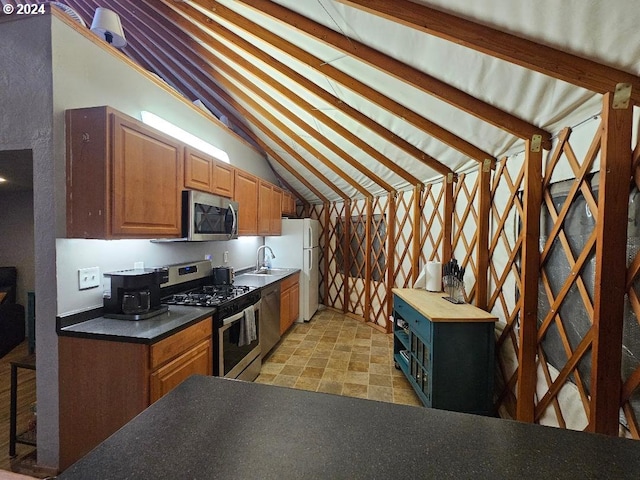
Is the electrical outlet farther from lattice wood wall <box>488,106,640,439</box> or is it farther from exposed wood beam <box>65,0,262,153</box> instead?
lattice wood wall <box>488,106,640,439</box>

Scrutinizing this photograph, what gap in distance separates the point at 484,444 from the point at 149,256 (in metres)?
2.46

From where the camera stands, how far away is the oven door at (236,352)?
2.25 meters

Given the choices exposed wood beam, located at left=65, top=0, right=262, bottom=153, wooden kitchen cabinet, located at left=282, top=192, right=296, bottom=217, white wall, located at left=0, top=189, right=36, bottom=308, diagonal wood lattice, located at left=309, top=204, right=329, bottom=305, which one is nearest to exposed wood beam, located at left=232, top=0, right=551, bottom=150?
exposed wood beam, located at left=65, top=0, right=262, bottom=153

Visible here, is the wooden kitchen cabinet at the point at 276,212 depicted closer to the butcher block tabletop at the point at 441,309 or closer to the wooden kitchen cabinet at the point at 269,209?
the wooden kitchen cabinet at the point at 269,209

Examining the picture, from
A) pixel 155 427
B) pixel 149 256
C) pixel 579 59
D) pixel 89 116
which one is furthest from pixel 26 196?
pixel 579 59

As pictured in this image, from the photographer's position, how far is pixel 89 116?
166 centimetres

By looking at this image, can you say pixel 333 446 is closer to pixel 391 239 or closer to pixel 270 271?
pixel 391 239

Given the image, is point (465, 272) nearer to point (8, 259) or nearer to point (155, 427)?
point (155, 427)

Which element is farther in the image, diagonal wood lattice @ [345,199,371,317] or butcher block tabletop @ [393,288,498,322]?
diagonal wood lattice @ [345,199,371,317]

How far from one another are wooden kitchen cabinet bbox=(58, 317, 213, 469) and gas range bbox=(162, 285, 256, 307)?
57 centimetres

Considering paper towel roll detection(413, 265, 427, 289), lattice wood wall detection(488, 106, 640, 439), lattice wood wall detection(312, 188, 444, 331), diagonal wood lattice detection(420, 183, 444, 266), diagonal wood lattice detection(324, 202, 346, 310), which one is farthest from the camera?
diagonal wood lattice detection(324, 202, 346, 310)

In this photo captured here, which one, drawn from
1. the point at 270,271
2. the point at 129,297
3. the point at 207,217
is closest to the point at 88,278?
the point at 129,297

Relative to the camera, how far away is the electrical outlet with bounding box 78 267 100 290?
181 cm

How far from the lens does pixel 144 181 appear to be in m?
1.88
